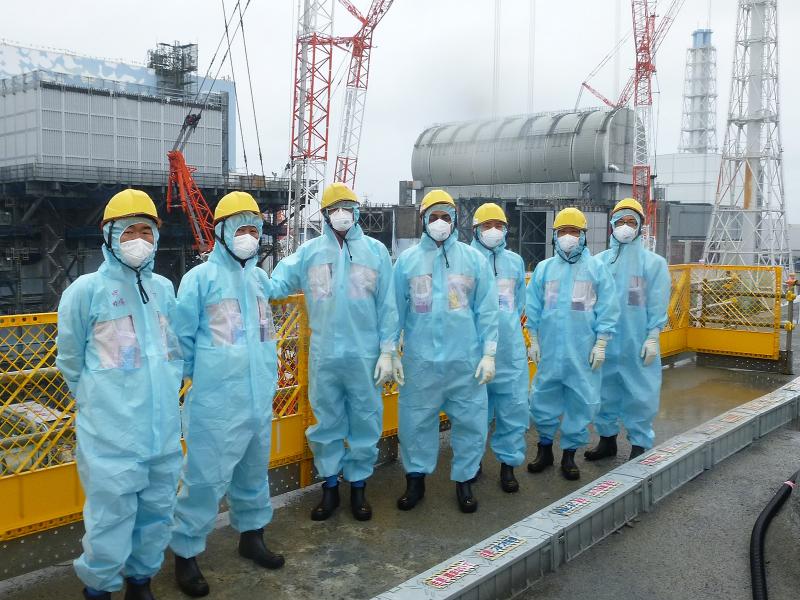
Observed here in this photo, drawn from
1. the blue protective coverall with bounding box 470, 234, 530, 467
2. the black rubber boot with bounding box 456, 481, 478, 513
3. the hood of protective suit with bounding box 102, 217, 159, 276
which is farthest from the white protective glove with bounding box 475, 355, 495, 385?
the hood of protective suit with bounding box 102, 217, 159, 276

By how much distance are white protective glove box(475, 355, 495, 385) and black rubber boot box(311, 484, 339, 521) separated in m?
1.11

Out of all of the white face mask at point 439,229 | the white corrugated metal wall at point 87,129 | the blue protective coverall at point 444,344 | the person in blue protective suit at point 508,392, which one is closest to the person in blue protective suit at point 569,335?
the person in blue protective suit at point 508,392

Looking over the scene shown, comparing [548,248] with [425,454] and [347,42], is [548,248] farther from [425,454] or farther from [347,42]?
[425,454]

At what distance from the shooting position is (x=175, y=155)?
3203cm

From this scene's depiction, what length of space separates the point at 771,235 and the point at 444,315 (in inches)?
1060

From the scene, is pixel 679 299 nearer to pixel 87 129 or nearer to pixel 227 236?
pixel 227 236

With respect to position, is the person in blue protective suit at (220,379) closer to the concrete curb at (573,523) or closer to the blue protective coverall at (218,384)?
the blue protective coverall at (218,384)

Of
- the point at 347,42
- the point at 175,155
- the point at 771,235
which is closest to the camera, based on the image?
the point at 771,235

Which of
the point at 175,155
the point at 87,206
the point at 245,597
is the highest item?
the point at 175,155

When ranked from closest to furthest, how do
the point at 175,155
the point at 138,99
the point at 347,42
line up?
1. the point at 175,155
2. the point at 347,42
3. the point at 138,99

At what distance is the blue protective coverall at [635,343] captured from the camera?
17.8ft

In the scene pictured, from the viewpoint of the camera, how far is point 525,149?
40219 mm

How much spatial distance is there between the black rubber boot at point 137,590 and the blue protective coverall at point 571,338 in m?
2.98

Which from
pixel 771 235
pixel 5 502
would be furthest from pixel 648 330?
pixel 771 235
